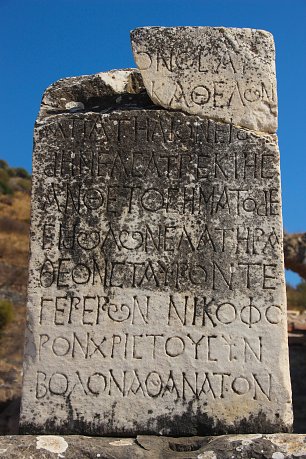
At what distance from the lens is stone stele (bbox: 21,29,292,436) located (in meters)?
3.73

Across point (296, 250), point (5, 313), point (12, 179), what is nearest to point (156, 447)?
point (296, 250)

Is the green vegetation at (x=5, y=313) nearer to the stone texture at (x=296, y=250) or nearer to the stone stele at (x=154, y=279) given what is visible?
the stone texture at (x=296, y=250)

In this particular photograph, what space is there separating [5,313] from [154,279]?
1480 centimetres

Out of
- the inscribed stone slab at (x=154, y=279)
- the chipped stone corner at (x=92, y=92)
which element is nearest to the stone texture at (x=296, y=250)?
the chipped stone corner at (x=92, y=92)

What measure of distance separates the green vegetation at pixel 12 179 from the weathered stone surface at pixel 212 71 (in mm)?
32208

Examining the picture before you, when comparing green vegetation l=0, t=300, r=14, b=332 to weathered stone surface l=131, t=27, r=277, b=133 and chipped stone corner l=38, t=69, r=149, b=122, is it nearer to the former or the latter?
chipped stone corner l=38, t=69, r=149, b=122

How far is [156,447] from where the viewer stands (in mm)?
3576

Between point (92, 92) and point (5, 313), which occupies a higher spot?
point (92, 92)

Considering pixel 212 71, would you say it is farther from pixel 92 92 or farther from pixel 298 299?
pixel 298 299

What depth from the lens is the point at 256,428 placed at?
12.0 feet

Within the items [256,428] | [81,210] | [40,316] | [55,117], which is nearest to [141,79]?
[55,117]

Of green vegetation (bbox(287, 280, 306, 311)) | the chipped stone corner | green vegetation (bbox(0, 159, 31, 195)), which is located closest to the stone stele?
the chipped stone corner

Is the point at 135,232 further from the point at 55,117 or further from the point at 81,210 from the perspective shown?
the point at 55,117

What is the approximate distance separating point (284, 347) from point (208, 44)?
73.3 inches
